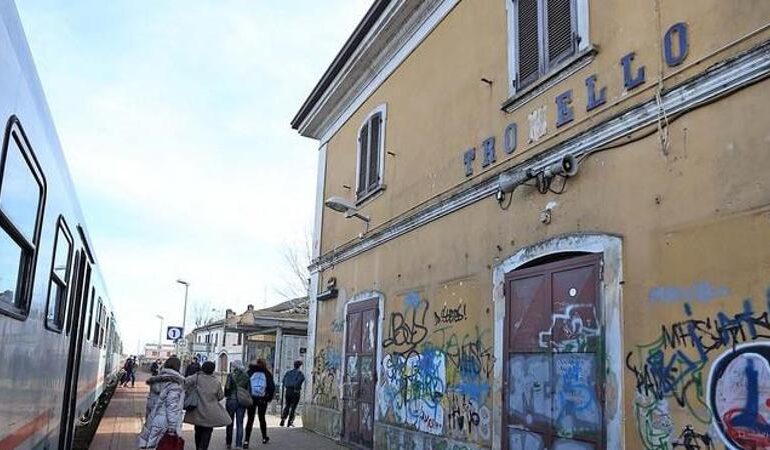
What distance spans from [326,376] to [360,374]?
78.2 inches

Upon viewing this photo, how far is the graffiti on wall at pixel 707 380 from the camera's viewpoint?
4.66 metres

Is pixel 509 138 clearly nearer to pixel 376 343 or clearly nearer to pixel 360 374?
pixel 376 343

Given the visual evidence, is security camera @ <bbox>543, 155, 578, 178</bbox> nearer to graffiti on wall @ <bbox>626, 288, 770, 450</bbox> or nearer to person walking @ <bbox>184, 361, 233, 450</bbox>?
graffiti on wall @ <bbox>626, 288, 770, 450</bbox>

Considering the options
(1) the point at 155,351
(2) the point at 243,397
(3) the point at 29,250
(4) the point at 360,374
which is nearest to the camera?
(3) the point at 29,250

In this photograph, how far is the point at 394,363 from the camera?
1038 cm

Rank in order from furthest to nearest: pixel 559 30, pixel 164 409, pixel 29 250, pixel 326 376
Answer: pixel 326 376 < pixel 164 409 < pixel 559 30 < pixel 29 250

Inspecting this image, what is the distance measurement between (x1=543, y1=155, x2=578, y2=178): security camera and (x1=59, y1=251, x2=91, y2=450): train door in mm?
4825

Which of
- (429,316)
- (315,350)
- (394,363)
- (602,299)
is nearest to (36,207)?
(602,299)

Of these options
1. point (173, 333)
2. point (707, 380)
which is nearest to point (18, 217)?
point (707, 380)

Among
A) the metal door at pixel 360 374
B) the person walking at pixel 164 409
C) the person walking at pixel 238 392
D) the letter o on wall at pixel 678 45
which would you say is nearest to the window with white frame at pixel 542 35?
the letter o on wall at pixel 678 45

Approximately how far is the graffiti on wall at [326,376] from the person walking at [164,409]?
5027 millimetres

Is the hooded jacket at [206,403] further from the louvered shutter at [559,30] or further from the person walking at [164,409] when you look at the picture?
the louvered shutter at [559,30]

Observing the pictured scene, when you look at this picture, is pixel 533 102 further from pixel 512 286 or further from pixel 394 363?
pixel 394 363

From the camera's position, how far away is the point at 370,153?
41.2ft
